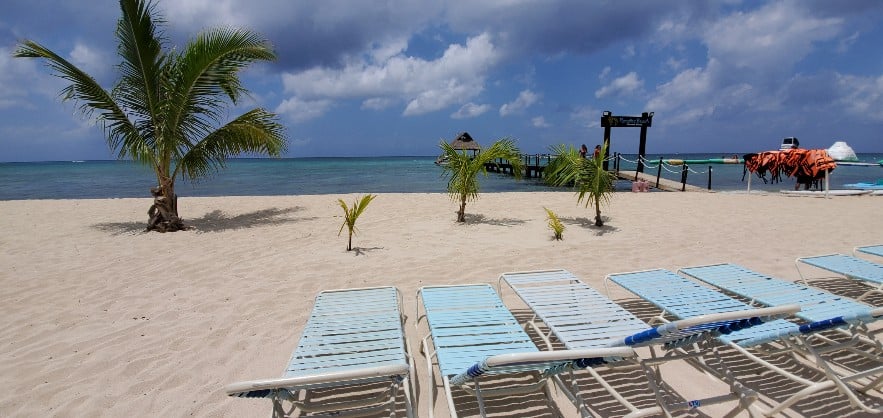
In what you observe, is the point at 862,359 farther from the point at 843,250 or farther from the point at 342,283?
the point at 342,283

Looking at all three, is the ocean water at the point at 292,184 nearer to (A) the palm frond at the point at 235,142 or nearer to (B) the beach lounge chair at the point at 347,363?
(A) the palm frond at the point at 235,142

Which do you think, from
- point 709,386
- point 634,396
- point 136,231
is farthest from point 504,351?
point 136,231

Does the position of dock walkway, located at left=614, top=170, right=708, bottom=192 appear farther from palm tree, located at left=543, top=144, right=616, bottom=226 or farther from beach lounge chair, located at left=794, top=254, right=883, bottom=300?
beach lounge chair, located at left=794, top=254, right=883, bottom=300

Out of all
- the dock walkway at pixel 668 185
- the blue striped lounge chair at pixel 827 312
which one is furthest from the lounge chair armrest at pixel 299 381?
the dock walkway at pixel 668 185

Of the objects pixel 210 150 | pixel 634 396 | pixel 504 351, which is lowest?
pixel 634 396

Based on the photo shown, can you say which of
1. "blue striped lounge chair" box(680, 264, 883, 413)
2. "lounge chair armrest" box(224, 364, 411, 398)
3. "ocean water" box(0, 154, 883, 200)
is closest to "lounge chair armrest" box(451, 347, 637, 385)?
"lounge chair armrest" box(224, 364, 411, 398)

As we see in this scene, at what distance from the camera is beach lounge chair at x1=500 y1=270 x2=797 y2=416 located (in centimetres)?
190

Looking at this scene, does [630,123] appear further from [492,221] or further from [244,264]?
[244,264]

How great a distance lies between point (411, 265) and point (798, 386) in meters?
3.62

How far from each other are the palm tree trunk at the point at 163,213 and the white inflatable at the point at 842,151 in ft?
98.2

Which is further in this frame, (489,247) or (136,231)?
(136,231)

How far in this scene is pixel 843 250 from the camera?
566cm

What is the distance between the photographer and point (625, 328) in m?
2.62

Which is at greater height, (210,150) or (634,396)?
(210,150)
